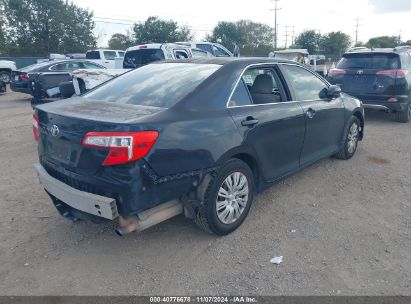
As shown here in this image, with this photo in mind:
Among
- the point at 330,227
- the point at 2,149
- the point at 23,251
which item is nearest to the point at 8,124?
the point at 2,149

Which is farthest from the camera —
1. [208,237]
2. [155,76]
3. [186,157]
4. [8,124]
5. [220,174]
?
[8,124]

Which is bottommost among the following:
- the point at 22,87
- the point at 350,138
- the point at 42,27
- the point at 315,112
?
the point at 350,138

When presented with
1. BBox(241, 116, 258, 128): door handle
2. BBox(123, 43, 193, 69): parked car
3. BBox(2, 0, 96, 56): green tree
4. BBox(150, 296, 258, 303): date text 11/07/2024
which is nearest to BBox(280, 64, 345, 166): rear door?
BBox(241, 116, 258, 128): door handle

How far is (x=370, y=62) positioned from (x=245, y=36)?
5979 centimetres

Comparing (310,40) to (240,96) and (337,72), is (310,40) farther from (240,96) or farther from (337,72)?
(240,96)

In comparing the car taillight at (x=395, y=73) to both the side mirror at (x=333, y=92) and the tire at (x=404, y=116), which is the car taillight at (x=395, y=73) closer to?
the tire at (x=404, y=116)

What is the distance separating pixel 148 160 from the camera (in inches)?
103

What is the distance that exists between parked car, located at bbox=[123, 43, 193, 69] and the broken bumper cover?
7.02 metres

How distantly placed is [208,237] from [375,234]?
1614 mm

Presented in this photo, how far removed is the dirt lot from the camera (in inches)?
108

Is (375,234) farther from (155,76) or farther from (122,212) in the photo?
(155,76)

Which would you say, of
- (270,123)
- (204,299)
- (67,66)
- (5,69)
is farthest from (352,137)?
(5,69)

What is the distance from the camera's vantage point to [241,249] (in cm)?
320

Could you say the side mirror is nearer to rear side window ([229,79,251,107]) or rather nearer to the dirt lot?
the dirt lot
